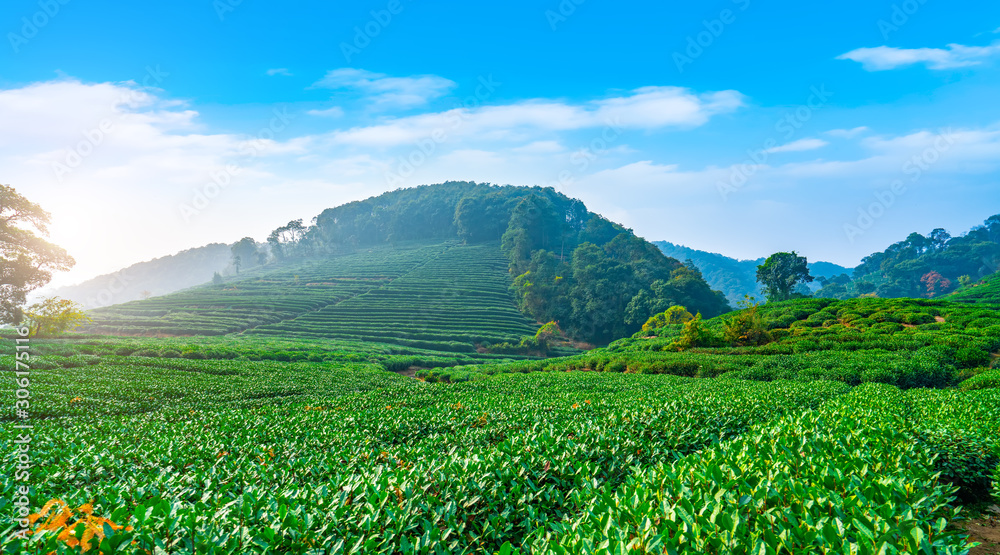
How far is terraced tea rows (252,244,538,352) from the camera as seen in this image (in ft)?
164

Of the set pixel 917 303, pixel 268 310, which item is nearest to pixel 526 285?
pixel 268 310

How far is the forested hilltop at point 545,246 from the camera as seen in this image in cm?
6244

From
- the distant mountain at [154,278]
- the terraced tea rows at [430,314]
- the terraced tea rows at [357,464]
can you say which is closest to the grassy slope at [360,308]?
the terraced tea rows at [430,314]

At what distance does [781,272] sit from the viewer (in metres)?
58.0

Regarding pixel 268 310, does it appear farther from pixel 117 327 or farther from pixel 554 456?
pixel 554 456

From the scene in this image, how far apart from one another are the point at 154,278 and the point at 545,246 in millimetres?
166933

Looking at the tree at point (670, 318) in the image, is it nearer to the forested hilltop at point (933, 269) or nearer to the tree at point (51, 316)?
the tree at point (51, 316)

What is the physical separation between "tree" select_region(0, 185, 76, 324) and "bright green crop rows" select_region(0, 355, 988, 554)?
30.1 meters

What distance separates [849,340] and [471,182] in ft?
480

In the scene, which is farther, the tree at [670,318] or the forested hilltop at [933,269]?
the forested hilltop at [933,269]

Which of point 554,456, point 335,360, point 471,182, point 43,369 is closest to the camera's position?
point 554,456

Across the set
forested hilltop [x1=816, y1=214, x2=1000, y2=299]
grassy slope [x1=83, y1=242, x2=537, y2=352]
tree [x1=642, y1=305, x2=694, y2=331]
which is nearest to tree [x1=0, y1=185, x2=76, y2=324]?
grassy slope [x1=83, y1=242, x2=537, y2=352]

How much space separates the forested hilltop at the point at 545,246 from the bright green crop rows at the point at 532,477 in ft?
167

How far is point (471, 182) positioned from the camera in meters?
163
